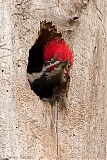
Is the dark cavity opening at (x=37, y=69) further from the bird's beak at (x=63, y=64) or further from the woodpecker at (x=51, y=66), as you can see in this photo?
the bird's beak at (x=63, y=64)

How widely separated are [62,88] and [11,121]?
25 centimetres

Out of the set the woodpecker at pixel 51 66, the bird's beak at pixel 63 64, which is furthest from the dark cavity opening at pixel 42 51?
the bird's beak at pixel 63 64

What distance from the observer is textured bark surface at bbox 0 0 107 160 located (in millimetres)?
2209

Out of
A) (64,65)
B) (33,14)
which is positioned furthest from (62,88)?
(33,14)

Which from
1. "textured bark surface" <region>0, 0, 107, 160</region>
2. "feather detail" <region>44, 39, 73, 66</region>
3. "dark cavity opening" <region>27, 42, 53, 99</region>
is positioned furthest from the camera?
"dark cavity opening" <region>27, 42, 53, 99</region>

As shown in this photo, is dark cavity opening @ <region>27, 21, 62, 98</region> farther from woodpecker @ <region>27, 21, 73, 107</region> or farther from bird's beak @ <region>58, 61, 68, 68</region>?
bird's beak @ <region>58, 61, 68, 68</region>

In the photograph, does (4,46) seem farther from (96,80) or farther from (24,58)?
(96,80)

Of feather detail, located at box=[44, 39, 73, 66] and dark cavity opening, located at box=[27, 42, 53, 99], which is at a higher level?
feather detail, located at box=[44, 39, 73, 66]

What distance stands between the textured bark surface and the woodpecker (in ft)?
0.09

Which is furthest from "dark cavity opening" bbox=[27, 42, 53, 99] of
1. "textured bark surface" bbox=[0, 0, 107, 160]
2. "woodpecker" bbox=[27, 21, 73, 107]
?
"textured bark surface" bbox=[0, 0, 107, 160]

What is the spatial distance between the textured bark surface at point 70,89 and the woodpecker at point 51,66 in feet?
0.09

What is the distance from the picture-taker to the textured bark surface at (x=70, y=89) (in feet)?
7.25

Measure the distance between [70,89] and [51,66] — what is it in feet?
0.31

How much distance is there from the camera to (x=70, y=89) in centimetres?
237
